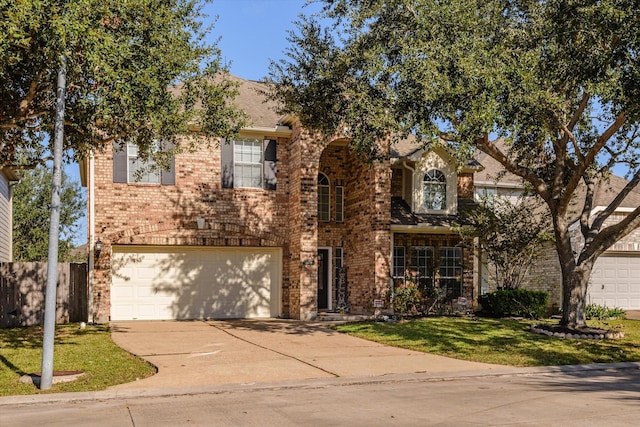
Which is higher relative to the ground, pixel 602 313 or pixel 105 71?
pixel 105 71

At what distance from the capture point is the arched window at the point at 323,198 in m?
23.2

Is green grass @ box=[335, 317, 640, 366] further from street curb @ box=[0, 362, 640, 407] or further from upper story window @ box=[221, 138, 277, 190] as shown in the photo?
upper story window @ box=[221, 138, 277, 190]

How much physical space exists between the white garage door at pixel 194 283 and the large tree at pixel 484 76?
6.23 meters

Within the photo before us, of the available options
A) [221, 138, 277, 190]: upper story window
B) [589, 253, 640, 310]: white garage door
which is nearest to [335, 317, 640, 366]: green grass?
[589, 253, 640, 310]: white garage door

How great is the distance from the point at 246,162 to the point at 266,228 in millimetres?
2157

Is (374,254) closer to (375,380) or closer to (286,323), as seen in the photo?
(286,323)

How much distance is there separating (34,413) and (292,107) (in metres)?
10.4

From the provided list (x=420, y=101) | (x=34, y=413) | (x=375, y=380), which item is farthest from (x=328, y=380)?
(x=420, y=101)

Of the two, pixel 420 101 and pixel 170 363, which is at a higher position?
pixel 420 101

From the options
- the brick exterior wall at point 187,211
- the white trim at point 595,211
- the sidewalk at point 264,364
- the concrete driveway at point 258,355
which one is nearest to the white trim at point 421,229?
the brick exterior wall at point 187,211

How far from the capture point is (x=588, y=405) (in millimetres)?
8695

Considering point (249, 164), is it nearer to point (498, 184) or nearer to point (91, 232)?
point (91, 232)

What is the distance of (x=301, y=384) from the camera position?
10.5 m

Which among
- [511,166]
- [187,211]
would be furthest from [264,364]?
[187,211]
